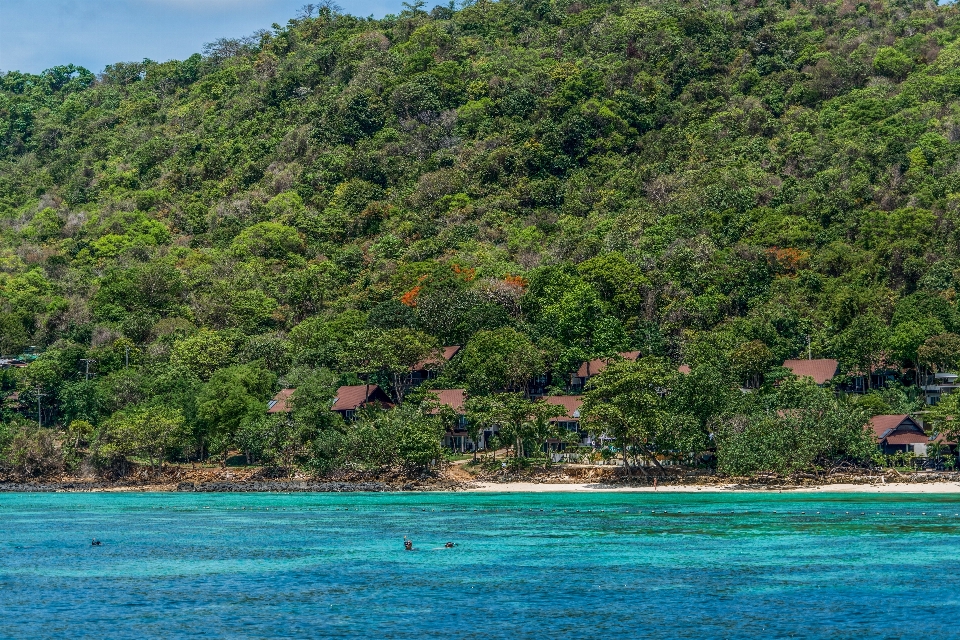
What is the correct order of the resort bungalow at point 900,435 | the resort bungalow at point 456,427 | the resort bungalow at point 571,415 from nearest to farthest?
the resort bungalow at point 900,435 → the resort bungalow at point 571,415 → the resort bungalow at point 456,427

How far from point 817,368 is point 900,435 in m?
11.8

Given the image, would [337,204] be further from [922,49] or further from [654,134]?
[922,49]

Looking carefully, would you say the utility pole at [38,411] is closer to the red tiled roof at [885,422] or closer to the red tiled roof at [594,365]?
the red tiled roof at [594,365]

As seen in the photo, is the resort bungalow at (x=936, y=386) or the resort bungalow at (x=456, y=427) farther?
the resort bungalow at (x=456, y=427)

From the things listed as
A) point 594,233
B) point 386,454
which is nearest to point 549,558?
point 386,454

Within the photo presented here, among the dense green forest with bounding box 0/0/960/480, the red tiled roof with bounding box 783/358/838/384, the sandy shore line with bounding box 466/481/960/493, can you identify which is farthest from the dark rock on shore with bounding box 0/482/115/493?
the red tiled roof with bounding box 783/358/838/384

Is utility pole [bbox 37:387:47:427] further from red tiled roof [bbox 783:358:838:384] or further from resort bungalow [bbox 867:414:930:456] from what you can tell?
resort bungalow [bbox 867:414:930:456]

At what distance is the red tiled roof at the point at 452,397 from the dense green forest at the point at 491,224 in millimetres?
1932

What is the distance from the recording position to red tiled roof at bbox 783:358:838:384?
251ft

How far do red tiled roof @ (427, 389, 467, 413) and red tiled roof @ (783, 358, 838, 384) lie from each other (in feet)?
75.5

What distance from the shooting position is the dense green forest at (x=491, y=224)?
7694cm

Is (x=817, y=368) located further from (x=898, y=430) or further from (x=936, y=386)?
(x=898, y=430)

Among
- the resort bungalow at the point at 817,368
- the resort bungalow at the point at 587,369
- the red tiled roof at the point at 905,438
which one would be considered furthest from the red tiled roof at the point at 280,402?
the red tiled roof at the point at 905,438

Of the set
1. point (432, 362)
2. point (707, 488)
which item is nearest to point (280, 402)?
point (432, 362)
